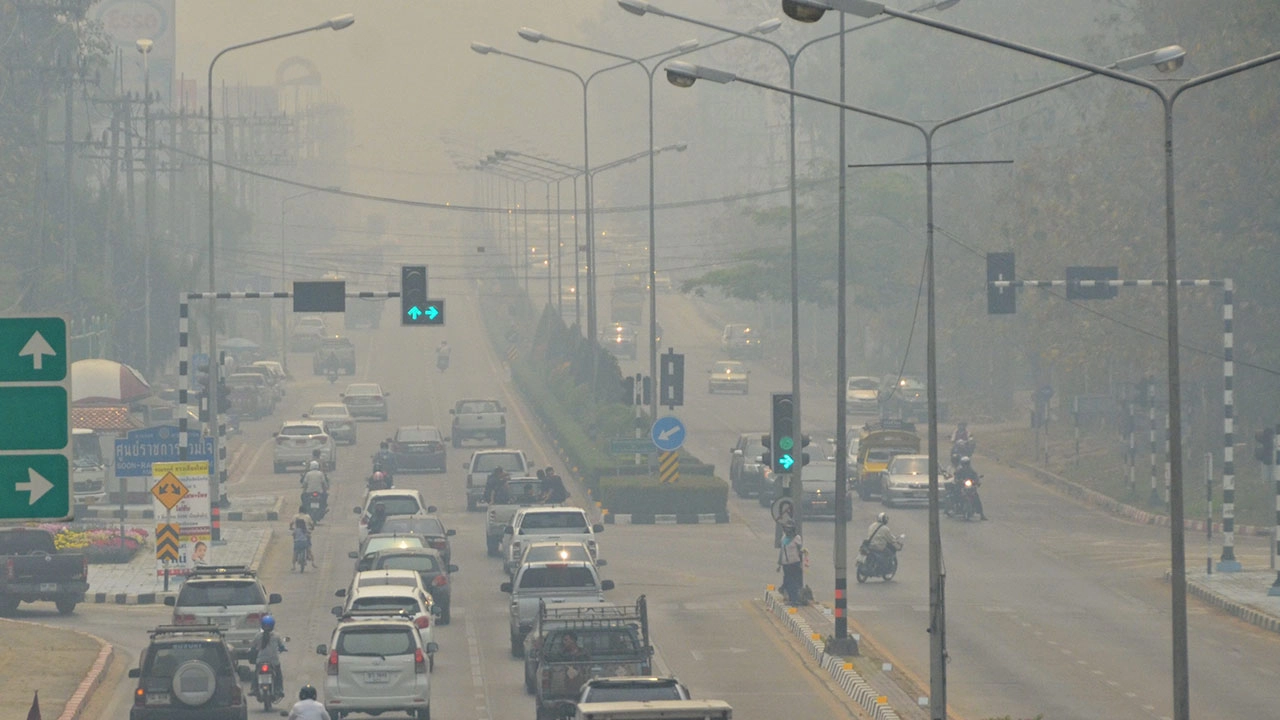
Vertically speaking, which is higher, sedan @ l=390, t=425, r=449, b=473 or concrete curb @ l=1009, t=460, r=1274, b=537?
sedan @ l=390, t=425, r=449, b=473

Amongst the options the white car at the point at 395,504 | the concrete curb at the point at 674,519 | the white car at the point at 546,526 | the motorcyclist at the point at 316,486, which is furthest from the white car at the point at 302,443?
the white car at the point at 546,526

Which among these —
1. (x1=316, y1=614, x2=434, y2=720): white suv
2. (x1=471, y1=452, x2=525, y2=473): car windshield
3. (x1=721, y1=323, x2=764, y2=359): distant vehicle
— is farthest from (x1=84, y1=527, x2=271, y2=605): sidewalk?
(x1=721, y1=323, x2=764, y2=359): distant vehicle

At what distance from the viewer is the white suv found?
26062mm

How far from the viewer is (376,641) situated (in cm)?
2638

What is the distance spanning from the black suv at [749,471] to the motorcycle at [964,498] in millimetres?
5575

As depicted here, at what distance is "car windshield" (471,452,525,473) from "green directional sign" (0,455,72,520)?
40847mm

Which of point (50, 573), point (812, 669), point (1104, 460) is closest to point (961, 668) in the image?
point (812, 669)

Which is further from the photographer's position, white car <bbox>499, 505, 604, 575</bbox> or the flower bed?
the flower bed

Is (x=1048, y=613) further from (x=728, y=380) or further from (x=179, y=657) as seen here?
(x=728, y=380)

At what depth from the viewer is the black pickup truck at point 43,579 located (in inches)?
1465

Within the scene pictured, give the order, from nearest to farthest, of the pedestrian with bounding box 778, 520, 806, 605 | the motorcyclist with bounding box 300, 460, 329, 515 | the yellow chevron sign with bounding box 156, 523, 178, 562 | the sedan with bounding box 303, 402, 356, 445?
the pedestrian with bounding box 778, 520, 806, 605 < the yellow chevron sign with bounding box 156, 523, 178, 562 < the motorcyclist with bounding box 300, 460, 329, 515 < the sedan with bounding box 303, 402, 356, 445

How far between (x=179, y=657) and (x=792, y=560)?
568 inches

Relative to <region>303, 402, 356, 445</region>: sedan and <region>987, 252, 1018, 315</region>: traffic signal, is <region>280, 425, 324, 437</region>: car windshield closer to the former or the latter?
<region>303, 402, 356, 445</region>: sedan

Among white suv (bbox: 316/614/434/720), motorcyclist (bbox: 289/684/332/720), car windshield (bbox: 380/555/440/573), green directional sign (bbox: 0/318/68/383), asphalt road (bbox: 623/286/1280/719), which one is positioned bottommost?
asphalt road (bbox: 623/286/1280/719)
